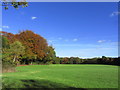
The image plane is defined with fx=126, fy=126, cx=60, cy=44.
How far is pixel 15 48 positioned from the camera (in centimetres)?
2994

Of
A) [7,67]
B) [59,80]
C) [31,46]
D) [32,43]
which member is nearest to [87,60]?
[32,43]

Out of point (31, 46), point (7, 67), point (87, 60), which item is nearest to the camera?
point (7, 67)

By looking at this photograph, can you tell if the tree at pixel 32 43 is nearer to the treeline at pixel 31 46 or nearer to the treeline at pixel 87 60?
the treeline at pixel 31 46

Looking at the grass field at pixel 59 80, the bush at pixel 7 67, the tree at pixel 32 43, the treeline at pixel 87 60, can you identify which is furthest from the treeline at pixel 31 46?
the grass field at pixel 59 80

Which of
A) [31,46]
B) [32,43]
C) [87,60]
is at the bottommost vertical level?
[87,60]

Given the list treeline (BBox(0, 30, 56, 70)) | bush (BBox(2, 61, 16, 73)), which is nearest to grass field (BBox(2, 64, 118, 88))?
bush (BBox(2, 61, 16, 73))

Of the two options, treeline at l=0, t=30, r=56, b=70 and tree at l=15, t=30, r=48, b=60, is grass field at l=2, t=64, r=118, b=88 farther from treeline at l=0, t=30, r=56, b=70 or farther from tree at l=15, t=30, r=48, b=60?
tree at l=15, t=30, r=48, b=60

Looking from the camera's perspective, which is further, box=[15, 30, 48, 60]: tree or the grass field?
box=[15, 30, 48, 60]: tree

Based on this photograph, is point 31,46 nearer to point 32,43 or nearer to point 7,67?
point 32,43

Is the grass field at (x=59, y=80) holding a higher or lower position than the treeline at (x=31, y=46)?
lower

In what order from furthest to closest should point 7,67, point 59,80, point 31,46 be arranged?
point 31,46 → point 7,67 → point 59,80

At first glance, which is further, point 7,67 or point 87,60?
point 87,60

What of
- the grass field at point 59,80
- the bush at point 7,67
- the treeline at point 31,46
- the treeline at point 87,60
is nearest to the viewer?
the grass field at point 59,80

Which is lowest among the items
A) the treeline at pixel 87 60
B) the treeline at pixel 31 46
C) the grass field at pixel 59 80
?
the treeline at pixel 87 60
